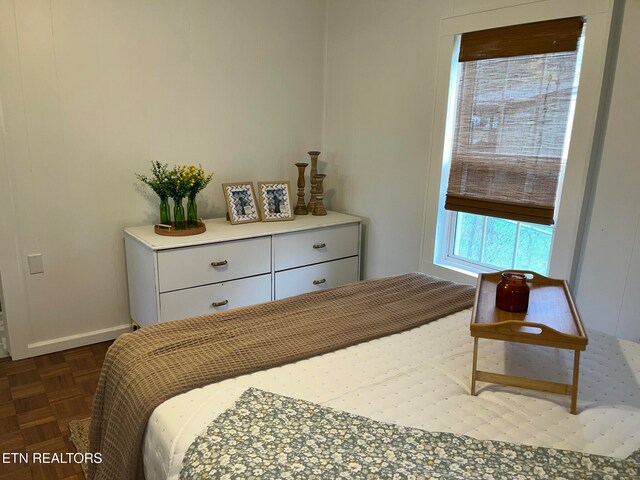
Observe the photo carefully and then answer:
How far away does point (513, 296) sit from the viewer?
147 centimetres

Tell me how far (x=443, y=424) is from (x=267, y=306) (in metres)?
0.87

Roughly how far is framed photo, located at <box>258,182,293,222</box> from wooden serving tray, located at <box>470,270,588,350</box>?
1771 mm

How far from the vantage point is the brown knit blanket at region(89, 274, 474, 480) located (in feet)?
4.48

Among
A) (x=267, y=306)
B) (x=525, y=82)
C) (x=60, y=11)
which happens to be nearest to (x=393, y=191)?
(x=525, y=82)

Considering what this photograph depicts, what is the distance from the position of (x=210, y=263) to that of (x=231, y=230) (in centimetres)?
27

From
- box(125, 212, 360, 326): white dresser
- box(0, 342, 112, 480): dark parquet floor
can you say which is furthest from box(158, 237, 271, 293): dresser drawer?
box(0, 342, 112, 480): dark parquet floor

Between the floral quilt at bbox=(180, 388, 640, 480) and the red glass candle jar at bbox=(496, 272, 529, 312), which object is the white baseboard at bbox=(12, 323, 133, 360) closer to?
the floral quilt at bbox=(180, 388, 640, 480)

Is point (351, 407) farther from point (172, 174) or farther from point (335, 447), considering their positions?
point (172, 174)

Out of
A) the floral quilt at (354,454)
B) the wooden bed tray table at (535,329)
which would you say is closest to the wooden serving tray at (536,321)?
the wooden bed tray table at (535,329)

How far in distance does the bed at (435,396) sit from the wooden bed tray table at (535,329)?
0.04 meters

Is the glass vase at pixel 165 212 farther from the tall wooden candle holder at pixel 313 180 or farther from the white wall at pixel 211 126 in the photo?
the tall wooden candle holder at pixel 313 180

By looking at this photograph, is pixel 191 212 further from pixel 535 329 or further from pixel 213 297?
pixel 535 329

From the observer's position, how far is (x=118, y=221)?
2934mm

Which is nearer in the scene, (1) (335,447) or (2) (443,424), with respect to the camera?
(1) (335,447)
